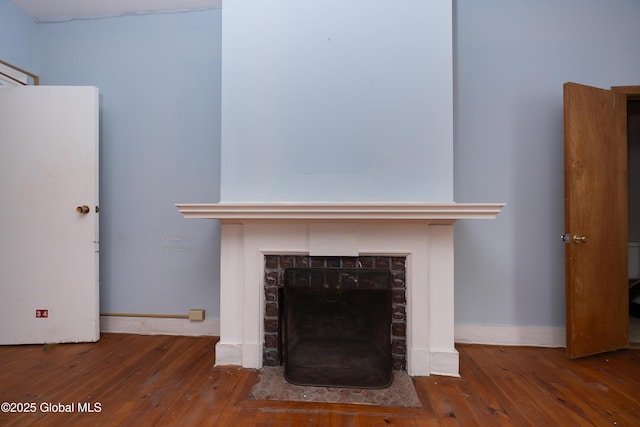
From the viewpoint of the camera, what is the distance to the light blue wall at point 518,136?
80.1 inches

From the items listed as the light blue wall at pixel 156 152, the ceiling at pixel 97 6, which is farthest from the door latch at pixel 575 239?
the ceiling at pixel 97 6

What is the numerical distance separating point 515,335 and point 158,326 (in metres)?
2.82

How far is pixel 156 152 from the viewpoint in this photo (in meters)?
2.24

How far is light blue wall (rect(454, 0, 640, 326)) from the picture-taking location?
6.68 ft

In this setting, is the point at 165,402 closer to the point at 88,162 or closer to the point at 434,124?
the point at 88,162

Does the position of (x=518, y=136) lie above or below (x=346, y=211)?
above

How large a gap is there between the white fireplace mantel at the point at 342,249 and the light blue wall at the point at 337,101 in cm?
19

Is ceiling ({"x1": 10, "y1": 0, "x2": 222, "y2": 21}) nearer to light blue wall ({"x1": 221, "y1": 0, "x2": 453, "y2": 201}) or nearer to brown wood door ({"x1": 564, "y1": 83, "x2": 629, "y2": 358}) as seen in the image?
light blue wall ({"x1": 221, "y1": 0, "x2": 453, "y2": 201})

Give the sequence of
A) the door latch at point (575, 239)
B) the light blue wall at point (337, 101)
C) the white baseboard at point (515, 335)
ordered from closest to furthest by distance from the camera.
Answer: the light blue wall at point (337, 101) → the door latch at point (575, 239) → the white baseboard at point (515, 335)

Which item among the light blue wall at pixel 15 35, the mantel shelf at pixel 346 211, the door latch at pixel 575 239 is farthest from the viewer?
the light blue wall at pixel 15 35

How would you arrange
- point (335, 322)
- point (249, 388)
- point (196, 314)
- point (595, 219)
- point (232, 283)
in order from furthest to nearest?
point (196, 314) < point (595, 219) < point (232, 283) < point (335, 322) < point (249, 388)

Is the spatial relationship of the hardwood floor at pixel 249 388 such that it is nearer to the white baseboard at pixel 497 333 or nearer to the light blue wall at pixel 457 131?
the white baseboard at pixel 497 333

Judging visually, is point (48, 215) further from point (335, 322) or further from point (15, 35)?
point (335, 322)

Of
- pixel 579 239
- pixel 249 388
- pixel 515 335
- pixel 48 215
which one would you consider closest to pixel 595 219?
pixel 579 239
